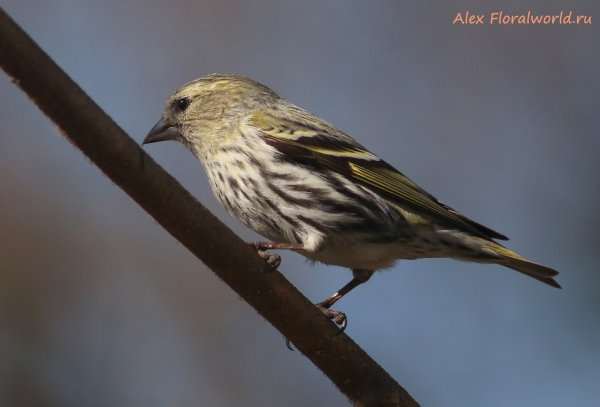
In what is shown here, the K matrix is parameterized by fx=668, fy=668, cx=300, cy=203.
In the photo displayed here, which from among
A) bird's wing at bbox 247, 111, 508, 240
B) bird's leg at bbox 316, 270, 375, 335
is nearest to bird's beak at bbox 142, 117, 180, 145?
bird's wing at bbox 247, 111, 508, 240

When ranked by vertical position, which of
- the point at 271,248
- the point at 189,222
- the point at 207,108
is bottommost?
the point at 189,222

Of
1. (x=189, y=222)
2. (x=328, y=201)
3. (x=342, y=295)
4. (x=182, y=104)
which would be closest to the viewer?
(x=189, y=222)

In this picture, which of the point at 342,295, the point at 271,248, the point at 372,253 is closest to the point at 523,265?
the point at 372,253

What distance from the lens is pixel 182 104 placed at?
441 cm

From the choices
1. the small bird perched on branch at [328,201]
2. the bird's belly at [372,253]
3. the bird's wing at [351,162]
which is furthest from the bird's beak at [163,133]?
the bird's belly at [372,253]

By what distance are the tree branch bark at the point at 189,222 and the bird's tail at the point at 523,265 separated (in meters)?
1.07

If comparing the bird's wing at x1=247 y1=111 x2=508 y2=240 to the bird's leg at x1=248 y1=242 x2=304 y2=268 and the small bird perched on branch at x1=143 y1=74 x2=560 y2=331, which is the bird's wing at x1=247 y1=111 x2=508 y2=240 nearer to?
the small bird perched on branch at x1=143 y1=74 x2=560 y2=331

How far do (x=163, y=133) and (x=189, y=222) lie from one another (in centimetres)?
210

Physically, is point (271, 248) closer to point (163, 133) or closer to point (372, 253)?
point (372, 253)

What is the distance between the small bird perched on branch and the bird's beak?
0.81 feet

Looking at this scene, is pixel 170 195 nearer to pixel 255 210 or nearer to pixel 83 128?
pixel 83 128

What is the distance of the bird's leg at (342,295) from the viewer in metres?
3.69

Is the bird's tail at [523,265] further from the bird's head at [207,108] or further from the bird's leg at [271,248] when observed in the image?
the bird's head at [207,108]

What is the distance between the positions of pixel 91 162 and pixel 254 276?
0.81m
